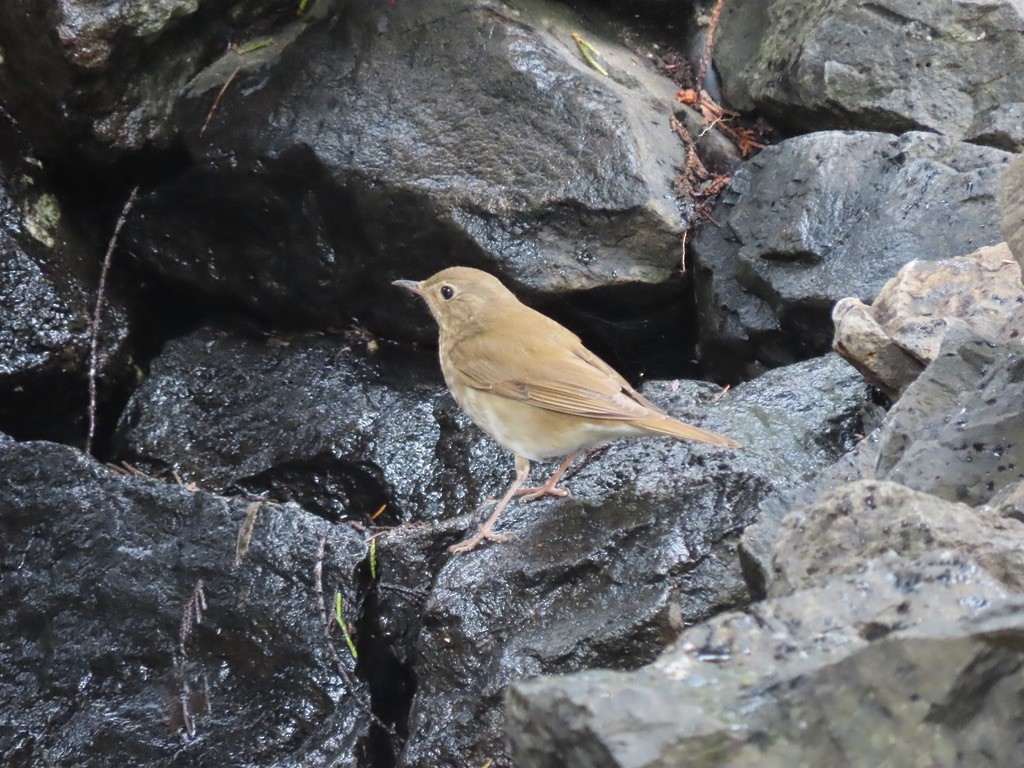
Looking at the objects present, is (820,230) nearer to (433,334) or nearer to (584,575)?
(433,334)

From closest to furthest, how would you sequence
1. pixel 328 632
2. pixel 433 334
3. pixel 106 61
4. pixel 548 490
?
pixel 328 632 < pixel 548 490 < pixel 106 61 < pixel 433 334

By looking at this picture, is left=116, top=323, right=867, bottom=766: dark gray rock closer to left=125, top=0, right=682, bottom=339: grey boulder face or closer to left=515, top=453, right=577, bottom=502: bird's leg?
left=515, top=453, right=577, bottom=502: bird's leg

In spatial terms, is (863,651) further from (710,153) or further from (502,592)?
(710,153)

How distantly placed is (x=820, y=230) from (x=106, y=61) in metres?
3.75

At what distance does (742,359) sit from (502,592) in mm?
2647

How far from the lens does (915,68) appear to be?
244 inches

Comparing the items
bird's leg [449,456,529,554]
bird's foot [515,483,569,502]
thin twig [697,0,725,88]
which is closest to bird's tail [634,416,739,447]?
bird's foot [515,483,569,502]

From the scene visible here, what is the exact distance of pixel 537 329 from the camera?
490cm

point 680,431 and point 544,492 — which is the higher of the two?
point 680,431

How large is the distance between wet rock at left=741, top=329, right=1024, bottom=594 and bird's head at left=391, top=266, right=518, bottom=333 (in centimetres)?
186

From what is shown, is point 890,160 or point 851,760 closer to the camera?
point 851,760

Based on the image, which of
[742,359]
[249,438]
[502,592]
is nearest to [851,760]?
[502,592]

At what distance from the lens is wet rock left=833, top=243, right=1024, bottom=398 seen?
14.4ft

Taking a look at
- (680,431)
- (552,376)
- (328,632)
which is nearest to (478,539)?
(328,632)
